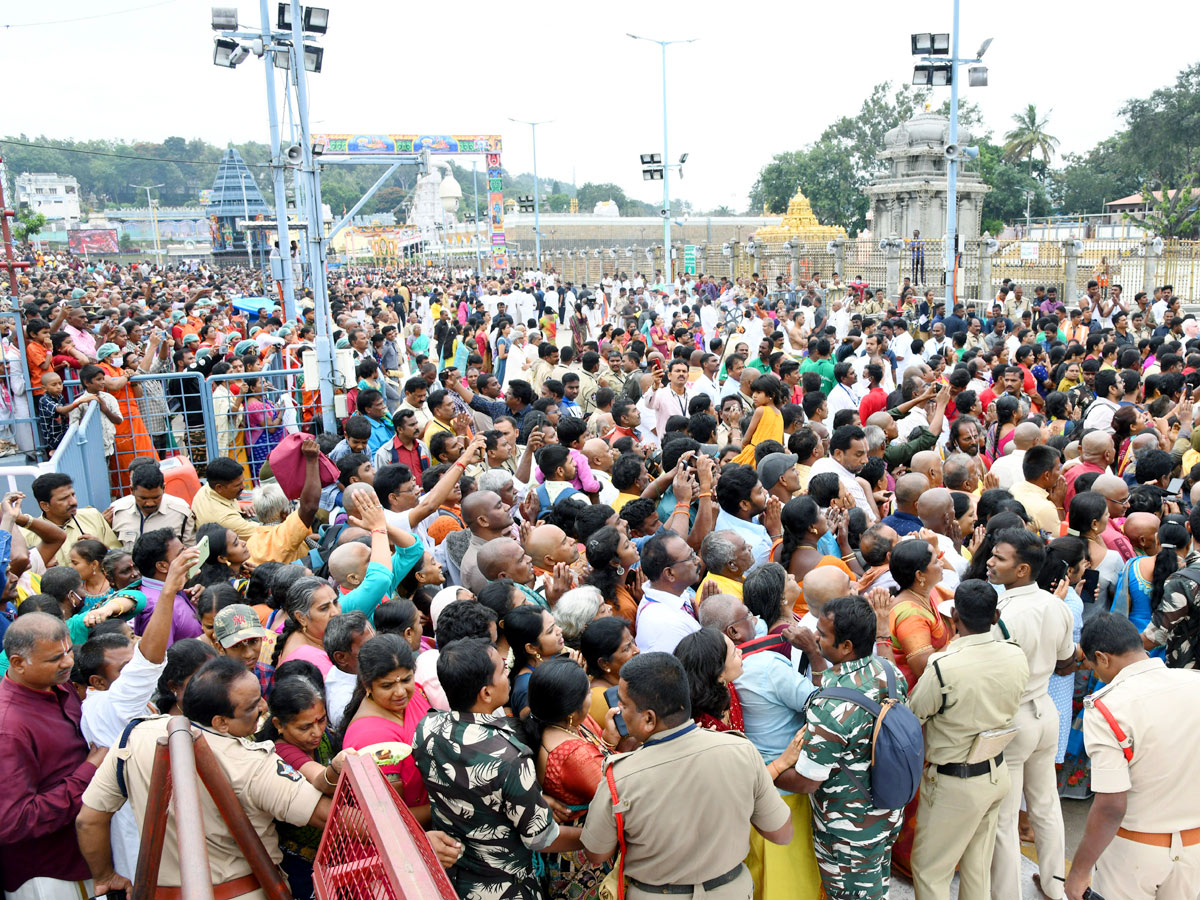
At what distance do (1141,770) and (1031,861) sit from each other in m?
1.30

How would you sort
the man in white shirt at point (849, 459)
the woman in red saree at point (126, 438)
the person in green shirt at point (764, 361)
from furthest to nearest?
1. the person in green shirt at point (764, 361)
2. the woman in red saree at point (126, 438)
3. the man in white shirt at point (849, 459)

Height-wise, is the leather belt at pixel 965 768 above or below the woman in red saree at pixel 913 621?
below

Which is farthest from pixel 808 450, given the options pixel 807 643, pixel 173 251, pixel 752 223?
pixel 173 251

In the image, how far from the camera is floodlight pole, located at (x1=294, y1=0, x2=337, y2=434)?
9016mm

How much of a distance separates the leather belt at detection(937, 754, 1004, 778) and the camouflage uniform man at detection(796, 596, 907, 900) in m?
0.26

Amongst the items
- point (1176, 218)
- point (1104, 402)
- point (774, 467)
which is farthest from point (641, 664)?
point (1176, 218)

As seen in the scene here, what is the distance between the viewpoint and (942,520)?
198 inches

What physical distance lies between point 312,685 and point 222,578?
1819 millimetres

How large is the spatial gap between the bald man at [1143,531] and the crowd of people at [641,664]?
2 cm

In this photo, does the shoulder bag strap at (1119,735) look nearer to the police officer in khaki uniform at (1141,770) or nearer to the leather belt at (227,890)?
the police officer in khaki uniform at (1141,770)

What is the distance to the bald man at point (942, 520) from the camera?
4754 mm

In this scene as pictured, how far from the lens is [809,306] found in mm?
18219

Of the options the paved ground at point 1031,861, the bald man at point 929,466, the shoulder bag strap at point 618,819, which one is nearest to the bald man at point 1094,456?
the bald man at point 929,466

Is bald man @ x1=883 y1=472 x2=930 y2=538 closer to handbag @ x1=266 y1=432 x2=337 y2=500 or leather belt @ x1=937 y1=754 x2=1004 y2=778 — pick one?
leather belt @ x1=937 y1=754 x2=1004 y2=778
